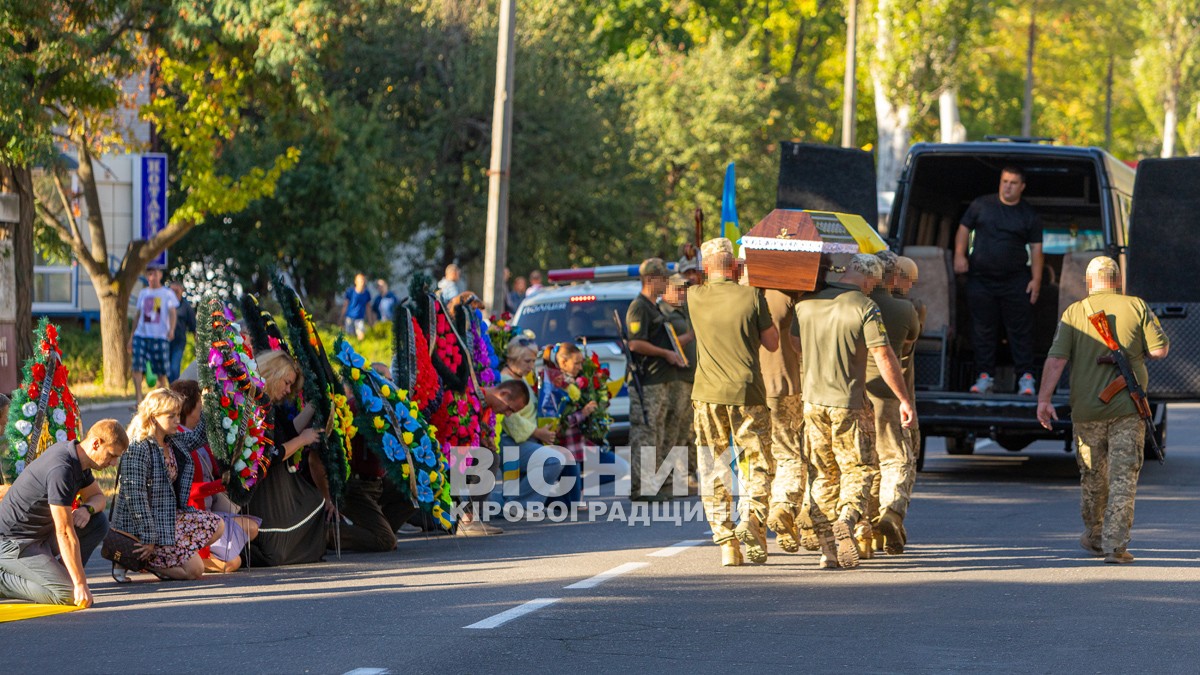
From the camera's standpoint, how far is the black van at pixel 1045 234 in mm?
14289

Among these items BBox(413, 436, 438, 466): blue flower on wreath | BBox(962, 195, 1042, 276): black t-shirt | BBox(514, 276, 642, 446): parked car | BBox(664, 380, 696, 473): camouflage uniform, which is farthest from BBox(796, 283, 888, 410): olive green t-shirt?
BBox(514, 276, 642, 446): parked car

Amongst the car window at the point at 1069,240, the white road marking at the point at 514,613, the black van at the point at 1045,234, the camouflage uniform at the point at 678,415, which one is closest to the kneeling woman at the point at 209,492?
the white road marking at the point at 514,613

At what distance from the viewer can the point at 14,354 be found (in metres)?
16.3

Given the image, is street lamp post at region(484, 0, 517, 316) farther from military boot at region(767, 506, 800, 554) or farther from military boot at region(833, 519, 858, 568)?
military boot at region(833, 519, 858, 568)

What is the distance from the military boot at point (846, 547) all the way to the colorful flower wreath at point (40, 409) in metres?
4.42

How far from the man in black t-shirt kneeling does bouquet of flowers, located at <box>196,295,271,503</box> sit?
3.16 feet

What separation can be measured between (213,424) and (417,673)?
3388 millimetres

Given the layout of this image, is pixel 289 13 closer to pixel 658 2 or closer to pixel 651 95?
pixel 651 95

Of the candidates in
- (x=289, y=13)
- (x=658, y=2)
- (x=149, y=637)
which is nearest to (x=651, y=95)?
(x=658, y=2)

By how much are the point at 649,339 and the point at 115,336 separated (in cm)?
1367

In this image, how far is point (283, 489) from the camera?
10680mm

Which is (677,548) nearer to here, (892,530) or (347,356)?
(892,530)

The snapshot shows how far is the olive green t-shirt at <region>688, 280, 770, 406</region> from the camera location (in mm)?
10469

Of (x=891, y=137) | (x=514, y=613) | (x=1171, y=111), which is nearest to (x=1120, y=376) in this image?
(x=514, y=613)
